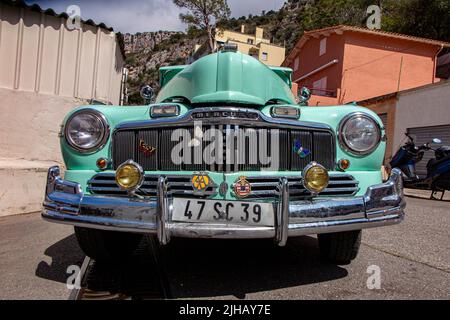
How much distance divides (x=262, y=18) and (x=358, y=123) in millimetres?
83817

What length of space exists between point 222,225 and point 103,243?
44.0 inches

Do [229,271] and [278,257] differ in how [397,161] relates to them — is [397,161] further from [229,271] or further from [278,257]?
[229,271]

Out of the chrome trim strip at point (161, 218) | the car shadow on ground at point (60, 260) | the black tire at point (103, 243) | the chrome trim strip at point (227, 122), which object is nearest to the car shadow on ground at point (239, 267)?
the black tire at point (103, 243)

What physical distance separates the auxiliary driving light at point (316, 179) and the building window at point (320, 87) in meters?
15.8

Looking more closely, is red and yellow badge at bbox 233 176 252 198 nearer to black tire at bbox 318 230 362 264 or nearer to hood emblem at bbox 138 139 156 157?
hood emblem at bbox 138 139 156 157

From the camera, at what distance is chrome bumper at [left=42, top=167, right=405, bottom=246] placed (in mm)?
1971

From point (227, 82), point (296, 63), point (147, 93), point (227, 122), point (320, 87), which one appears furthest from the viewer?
point (296, 63)

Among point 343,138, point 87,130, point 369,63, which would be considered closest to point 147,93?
point 87,130

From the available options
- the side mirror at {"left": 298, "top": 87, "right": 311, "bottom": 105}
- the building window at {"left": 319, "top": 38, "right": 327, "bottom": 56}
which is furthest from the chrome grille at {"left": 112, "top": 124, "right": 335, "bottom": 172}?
the building window at {"left": 319, "top": 38, "right": 327, "bottom": 56}

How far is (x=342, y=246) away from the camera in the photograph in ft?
8.96

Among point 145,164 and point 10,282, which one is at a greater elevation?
point 145,164

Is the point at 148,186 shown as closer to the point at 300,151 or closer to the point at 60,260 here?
the point at 300,151

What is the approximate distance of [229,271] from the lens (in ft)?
8.90

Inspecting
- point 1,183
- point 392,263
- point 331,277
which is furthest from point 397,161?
point 1,183
